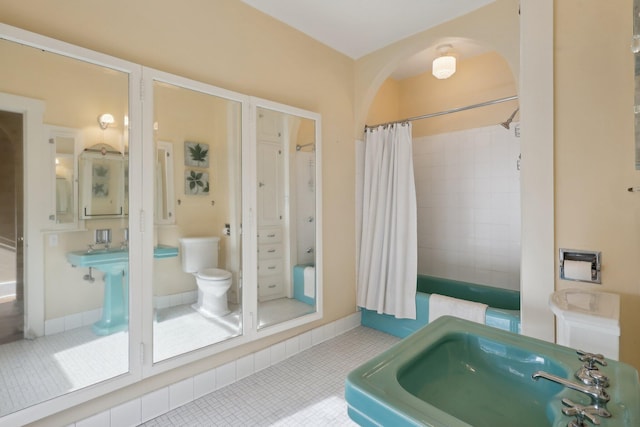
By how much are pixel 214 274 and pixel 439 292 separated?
2.32 m

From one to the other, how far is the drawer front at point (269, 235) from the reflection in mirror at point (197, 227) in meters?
0.20

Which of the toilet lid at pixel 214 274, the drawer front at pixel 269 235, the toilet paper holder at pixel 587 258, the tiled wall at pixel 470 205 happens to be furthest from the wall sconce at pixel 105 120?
the tiled wall at pixel 470 205

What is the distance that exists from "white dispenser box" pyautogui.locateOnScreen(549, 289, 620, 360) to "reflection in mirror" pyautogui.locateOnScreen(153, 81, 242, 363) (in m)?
1.84

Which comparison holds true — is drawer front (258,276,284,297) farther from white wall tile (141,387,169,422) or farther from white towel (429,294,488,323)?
white towel (429,294,488,323)

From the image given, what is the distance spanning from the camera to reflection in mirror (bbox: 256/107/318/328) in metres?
2.33

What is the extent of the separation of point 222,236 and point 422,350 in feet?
5.21

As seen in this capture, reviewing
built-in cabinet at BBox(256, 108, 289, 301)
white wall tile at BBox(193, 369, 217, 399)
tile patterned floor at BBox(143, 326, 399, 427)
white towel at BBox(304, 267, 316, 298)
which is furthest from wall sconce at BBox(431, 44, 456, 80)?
white wall tile at BBox(193, 369, 217, 399)

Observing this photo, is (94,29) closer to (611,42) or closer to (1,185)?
(1,185)

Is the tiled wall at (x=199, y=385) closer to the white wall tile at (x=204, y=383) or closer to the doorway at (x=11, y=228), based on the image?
the white wall tile at (x=204, y=383)

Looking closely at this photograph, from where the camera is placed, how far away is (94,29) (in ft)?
5.30

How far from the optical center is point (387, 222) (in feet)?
9.46

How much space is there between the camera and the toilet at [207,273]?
1975 mm

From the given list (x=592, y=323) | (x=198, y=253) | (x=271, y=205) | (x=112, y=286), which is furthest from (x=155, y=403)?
(x=592, y=323)

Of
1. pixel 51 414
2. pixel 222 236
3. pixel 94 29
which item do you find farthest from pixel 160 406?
pixel 94 29
